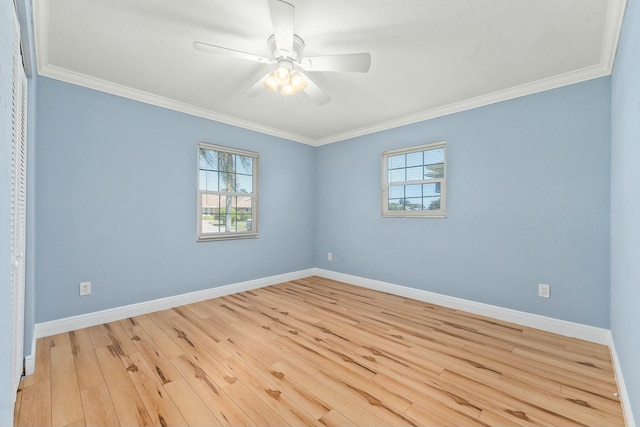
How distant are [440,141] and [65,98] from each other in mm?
4085

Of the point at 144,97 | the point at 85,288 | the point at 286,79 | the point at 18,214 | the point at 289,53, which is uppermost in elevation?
the point at 144,97

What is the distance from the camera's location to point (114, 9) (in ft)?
6.21

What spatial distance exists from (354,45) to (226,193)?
257 cm

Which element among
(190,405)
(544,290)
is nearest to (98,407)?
(190,405)

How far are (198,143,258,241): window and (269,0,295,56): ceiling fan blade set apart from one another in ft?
7.04

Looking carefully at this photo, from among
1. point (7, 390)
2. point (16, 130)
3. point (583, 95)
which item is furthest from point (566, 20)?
point (16, 130)

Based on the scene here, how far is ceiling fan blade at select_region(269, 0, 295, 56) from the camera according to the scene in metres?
1.57

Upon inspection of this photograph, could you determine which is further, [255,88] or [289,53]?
[255,88]

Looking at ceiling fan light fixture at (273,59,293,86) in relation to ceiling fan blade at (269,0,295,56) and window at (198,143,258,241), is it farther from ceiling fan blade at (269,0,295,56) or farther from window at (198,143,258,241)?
window at (198,143,258,241)

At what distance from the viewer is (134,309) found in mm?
3086

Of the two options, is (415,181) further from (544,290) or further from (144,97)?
(144,97)

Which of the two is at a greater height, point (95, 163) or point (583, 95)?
point (583, 95)

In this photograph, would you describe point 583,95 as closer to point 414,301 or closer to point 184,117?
point 414,301

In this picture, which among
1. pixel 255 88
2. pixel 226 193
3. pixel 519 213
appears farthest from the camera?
pixel 226 193
